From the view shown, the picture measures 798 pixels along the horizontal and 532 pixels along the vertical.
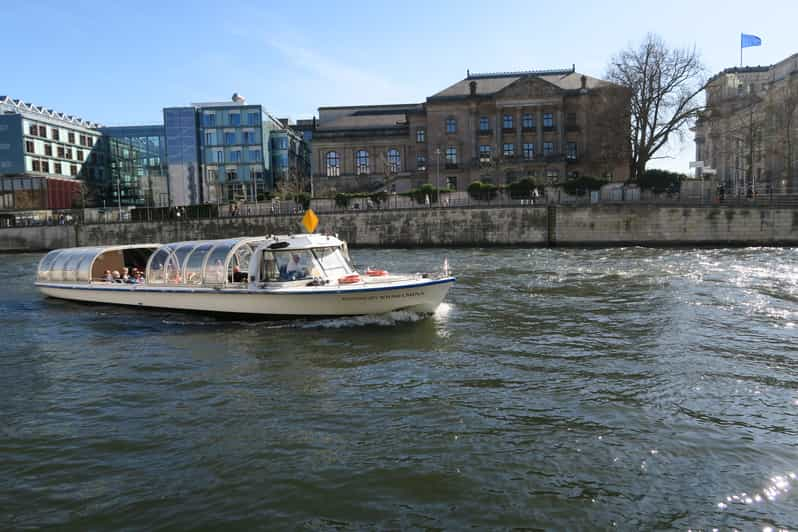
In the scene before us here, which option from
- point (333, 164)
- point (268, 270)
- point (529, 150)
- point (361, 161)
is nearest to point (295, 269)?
point (268, 270)

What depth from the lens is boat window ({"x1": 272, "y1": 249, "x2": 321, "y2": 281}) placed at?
19359 mm

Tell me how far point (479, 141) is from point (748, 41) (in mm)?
34708

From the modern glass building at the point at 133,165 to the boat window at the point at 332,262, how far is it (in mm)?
96538

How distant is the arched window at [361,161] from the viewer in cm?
9646

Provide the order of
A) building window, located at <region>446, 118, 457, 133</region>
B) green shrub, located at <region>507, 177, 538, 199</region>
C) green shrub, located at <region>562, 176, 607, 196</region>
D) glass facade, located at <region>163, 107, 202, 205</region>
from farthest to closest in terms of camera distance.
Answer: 1. glass facade, located at <region>163, 107, 202, 205</region>
2. building window, located at <region>446, 118, 457, 133</region>
3. green shrub, located at <region>507, 177, 538, 199</region>
4. green shrub, located at <region>562, 176, 607, 196</region>

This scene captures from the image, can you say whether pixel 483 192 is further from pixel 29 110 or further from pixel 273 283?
pixel 29 110

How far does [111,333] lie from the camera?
19.0m

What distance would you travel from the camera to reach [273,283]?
62.2ft

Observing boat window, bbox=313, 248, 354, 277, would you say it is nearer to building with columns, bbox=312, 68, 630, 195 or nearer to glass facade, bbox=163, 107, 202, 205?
building with columns, bbox=312, 68, 630, 195

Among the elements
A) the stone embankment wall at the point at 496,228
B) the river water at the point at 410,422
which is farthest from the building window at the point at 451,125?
the river water at the point at 410,422

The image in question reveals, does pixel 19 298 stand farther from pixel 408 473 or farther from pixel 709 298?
pixel 709 298

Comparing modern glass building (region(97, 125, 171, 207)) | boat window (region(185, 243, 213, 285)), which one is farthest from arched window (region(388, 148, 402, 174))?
boat window (region(185, 243, 213, 285))

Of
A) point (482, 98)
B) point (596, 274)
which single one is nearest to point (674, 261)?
point (596, 274)

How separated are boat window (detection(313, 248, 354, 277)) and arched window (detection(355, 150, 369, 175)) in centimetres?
7760
